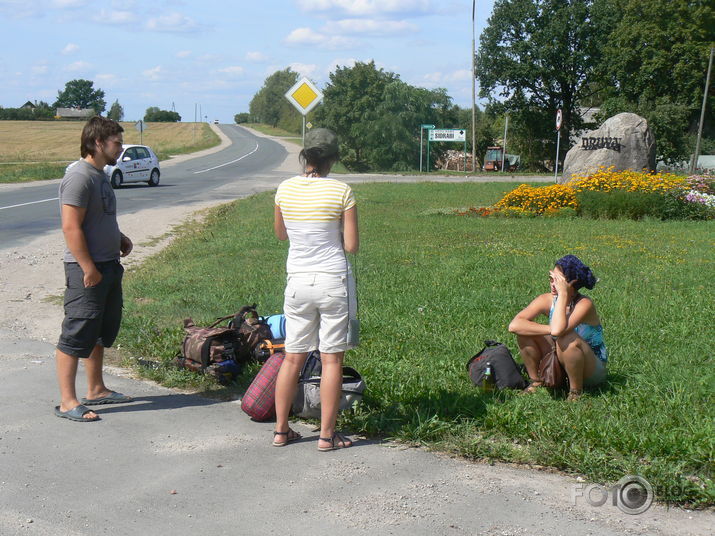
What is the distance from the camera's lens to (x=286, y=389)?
4.48 m

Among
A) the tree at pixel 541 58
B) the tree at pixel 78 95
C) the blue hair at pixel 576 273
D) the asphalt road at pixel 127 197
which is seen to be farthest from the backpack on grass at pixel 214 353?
the tree at pixel 78 95

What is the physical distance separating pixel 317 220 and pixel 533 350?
1.90 metres

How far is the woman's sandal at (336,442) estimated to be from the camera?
173 inches

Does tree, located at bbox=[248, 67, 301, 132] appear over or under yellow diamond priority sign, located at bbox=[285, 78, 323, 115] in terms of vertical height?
over

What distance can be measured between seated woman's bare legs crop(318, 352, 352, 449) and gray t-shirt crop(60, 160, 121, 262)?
5.36 feet

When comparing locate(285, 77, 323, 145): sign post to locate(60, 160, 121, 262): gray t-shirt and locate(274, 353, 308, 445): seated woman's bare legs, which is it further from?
locate(274, 353, 308, 445): seated woman's bare legs

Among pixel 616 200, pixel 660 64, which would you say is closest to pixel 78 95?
pixel 660 64

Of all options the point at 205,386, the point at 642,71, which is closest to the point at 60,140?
the point at 642,71

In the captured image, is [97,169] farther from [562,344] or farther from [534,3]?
[534,3]

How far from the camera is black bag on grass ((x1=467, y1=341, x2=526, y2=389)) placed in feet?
17.1

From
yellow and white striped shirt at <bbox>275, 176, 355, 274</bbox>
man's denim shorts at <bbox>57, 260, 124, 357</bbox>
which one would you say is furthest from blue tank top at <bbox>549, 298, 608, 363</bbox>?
man's denim shorts at <bbox>57, 260, 124, 357</bbox>

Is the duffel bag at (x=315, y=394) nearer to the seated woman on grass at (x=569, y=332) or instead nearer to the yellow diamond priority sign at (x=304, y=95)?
the seated woman on grass at (x=569, y=332)

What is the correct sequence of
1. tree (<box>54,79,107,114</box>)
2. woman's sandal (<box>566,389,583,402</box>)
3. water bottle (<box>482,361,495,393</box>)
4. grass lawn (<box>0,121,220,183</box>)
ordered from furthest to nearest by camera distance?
1. tree (<box>54,79,107,114</box>)
2. grass lawn (<box>0,121,220,183</box>)
3. water bottle (<box>482,361,495,393</box>)
4. woman's sandal (<box>566,389,583,402</box>)

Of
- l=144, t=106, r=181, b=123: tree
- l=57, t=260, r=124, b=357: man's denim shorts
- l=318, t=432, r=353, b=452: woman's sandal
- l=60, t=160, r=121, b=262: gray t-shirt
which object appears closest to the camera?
l=318, t=432, r=353, b=452: woman's sandal
